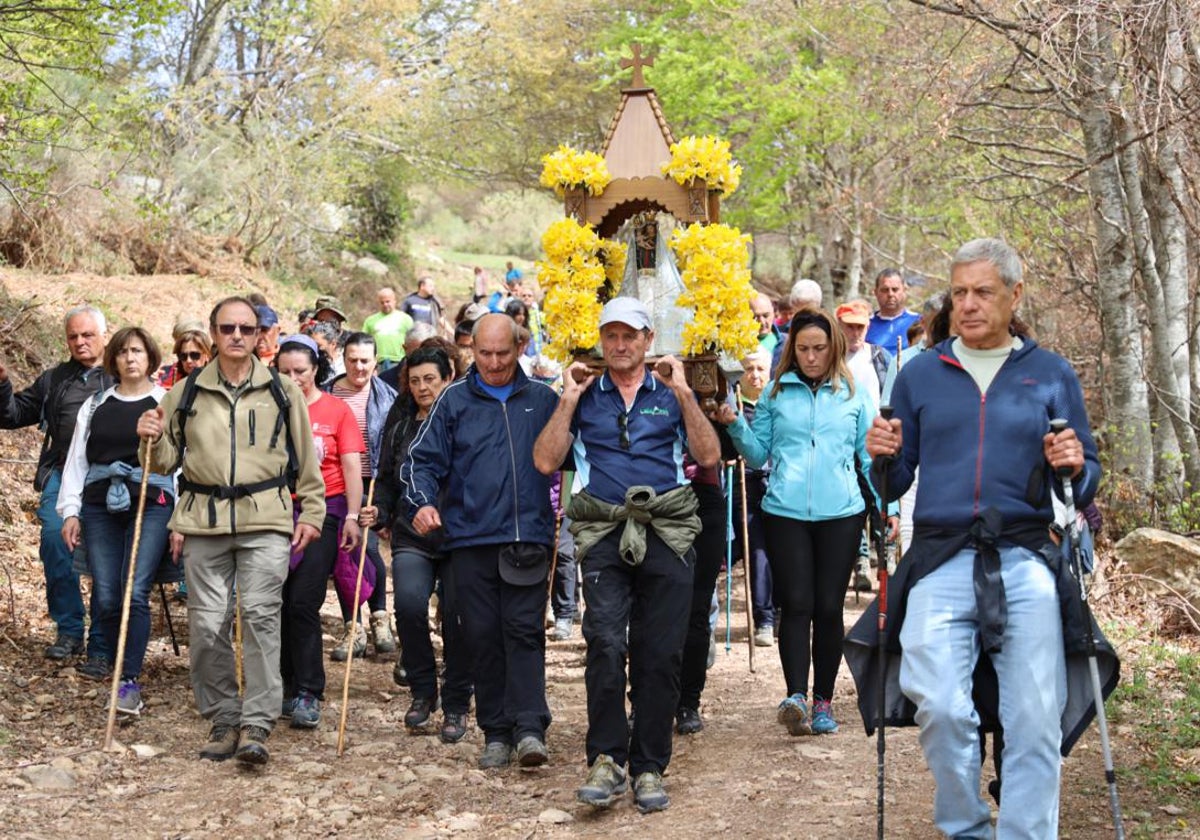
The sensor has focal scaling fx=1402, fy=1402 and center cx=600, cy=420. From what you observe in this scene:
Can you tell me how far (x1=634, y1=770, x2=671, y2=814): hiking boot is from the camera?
6.06 metres

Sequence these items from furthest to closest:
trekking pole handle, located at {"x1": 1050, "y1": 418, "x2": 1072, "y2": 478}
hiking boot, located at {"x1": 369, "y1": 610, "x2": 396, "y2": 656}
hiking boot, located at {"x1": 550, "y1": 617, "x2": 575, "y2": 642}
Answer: hiking boot, located at {"x1": 550, "y1": 617, "x2": 575, "y2": 642} < hiking boot, located at {"x1": 369, "y1": 610, "x2": 396, "y2": 656} < trekking pole handle, located at {"x1": 1050, "y1": 418, "x2": 1072, "y2": 478}

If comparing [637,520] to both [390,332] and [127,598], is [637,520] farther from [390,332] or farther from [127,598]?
[390,332]

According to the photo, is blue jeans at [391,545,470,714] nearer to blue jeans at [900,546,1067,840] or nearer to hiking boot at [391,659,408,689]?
hiking boot at [391,659,408,689]

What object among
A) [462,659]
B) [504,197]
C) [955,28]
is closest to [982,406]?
[462,659]

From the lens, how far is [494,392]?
277 inches

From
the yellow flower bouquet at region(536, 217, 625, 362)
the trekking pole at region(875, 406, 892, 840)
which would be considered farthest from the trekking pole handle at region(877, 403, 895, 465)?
the yellow flower bouquet at region(536, 217, 625, 362)

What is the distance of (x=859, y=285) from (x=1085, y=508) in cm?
2420

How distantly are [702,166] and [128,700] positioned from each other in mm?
4242

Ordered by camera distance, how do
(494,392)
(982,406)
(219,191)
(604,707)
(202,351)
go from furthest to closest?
(219,191) < (202,351) < (494,392) < (604,707) < (982,406)

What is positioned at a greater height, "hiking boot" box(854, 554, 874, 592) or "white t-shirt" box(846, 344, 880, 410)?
"white t-shirt" box(846, 344, 880, 410)

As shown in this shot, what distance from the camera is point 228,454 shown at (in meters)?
6.98

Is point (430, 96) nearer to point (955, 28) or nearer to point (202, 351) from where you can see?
point (955, 28)

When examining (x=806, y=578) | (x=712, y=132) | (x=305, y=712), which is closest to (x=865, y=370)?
(x=806, y=578)

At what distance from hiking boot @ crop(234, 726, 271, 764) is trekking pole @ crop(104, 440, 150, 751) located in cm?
69
